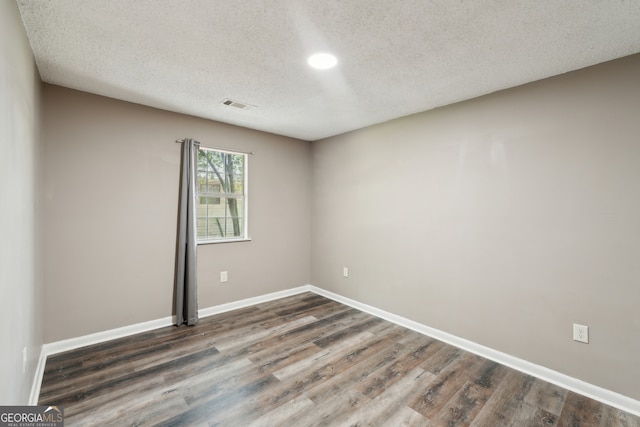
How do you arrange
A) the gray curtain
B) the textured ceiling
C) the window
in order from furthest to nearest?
the window → the gray curtain → the textured ceiling

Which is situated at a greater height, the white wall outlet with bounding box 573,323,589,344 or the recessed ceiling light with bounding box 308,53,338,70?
the recessed ceiling light with bounding box 308,53,338,70

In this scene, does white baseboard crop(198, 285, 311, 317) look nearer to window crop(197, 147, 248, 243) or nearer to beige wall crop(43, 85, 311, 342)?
beige wall crop(43, 85, 311, 342)

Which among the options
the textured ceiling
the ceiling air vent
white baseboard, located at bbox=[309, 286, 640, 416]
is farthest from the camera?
the ceiling air vent

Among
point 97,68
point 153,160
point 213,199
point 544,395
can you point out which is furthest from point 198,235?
point 544,395

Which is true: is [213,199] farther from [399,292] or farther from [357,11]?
[357,11]

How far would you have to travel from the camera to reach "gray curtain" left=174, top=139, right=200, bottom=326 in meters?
3.21

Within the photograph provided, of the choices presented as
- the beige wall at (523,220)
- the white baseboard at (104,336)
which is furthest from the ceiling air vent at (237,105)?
the white baseboard at (104,336)

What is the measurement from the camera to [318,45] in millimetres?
1883

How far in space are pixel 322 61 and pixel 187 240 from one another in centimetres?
236

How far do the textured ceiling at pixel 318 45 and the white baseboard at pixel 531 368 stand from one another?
2329 mm

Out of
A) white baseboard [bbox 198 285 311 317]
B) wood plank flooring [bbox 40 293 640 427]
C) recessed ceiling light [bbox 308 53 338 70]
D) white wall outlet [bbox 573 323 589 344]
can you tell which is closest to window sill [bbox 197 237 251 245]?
white baseboard [bbox 198 285 311 317]

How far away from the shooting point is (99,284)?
2805 mm

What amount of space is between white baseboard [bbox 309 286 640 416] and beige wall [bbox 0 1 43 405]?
10.2 feet

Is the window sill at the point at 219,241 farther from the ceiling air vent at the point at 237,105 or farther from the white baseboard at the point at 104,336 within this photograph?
the ceiling air vent at the point at 237,105
